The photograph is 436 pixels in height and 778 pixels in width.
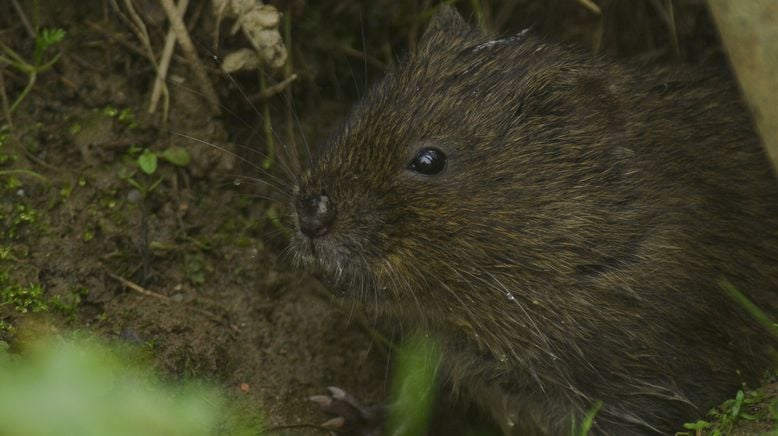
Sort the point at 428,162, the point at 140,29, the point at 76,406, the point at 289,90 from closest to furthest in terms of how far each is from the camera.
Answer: the point at 76,406, the point at 428,162, the point at 140,29, the point at 289,90

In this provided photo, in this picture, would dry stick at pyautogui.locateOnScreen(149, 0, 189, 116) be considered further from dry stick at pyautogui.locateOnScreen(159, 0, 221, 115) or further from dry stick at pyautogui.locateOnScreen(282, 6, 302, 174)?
dry stick at pyautogui.locateOnScreen(282, 6, 302, 174)

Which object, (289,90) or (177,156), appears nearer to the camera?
(177,156)

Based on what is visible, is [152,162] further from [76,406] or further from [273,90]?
[76,406]

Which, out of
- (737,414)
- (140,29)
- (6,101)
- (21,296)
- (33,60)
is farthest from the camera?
(140,29)

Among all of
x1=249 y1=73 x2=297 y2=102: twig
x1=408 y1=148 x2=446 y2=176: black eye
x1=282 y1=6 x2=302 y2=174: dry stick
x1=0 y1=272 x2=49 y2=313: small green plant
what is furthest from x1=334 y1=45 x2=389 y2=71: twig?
x1=0 y1=272 x2=49 y2=313: small green plant

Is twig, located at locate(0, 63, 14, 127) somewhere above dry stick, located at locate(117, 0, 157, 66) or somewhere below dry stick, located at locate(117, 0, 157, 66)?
below

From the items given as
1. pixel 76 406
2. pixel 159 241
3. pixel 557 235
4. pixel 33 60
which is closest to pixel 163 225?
pixel 159 241
